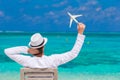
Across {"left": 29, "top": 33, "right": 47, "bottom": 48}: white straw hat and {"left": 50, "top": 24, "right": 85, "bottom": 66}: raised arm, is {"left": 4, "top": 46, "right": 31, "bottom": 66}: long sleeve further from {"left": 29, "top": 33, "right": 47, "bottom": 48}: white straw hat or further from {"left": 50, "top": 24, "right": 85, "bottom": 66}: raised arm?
{"left": 50, "top": 24, "right": 85, "bottom": 66}: raised arm

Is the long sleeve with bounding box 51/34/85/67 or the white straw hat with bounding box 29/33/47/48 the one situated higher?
the white straw hat with bounding box 29/33/47/48

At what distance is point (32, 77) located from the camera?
4230mm

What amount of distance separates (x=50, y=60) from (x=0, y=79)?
968 centimetres

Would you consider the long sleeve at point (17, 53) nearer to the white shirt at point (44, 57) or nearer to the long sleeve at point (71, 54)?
the white shirt at point (44, 57)

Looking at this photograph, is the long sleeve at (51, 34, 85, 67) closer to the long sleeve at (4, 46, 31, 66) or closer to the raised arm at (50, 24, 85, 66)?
the raised arm at (50, 24, 85, 66)

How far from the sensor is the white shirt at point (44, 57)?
12.9 ft

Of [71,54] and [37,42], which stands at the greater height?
[37,42]

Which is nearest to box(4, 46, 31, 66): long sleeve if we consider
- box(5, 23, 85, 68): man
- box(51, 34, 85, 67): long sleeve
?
box(5, 23, 85, 68): man

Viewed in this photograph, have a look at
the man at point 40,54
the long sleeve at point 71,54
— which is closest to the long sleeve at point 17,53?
the man at point 40,54

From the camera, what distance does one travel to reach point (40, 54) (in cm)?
400

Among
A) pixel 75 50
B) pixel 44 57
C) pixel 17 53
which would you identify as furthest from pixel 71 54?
pixel 17 53

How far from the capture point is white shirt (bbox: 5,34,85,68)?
155 inches

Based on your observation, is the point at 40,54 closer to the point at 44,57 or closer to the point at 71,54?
the point at 44,57

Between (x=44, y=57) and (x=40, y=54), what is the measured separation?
46mm
